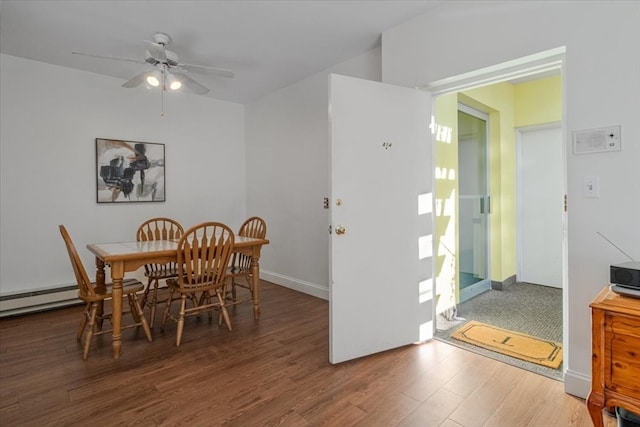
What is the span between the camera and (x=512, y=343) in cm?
253

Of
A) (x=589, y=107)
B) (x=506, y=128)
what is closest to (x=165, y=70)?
(x=589, y=107)

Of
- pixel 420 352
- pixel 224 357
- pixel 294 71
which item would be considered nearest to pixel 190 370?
pixel 224 357

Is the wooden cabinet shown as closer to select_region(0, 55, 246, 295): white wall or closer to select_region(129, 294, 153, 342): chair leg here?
select_region(129, 294, 153, 342): chair leg

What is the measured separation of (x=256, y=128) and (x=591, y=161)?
410cm

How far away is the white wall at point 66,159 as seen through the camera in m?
3.35

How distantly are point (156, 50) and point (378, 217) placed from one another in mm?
2222

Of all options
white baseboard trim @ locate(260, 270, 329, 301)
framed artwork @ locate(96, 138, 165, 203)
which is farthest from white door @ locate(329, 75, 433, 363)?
framed artwork @ locate(96, 138, 165, 203)

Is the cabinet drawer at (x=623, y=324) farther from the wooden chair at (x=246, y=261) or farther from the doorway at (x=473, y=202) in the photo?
the wooden chair at (x=246, y=261)

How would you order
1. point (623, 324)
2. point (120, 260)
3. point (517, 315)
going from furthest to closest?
point (517, 315) → point (120, 260) → point (623, 324)

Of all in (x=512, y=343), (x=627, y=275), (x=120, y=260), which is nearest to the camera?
(x=627, y=275)

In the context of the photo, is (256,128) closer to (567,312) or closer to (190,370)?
(190,370)

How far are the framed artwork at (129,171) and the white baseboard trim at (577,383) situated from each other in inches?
177

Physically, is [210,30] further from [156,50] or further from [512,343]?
[512,343]

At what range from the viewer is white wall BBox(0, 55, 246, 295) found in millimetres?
3350
